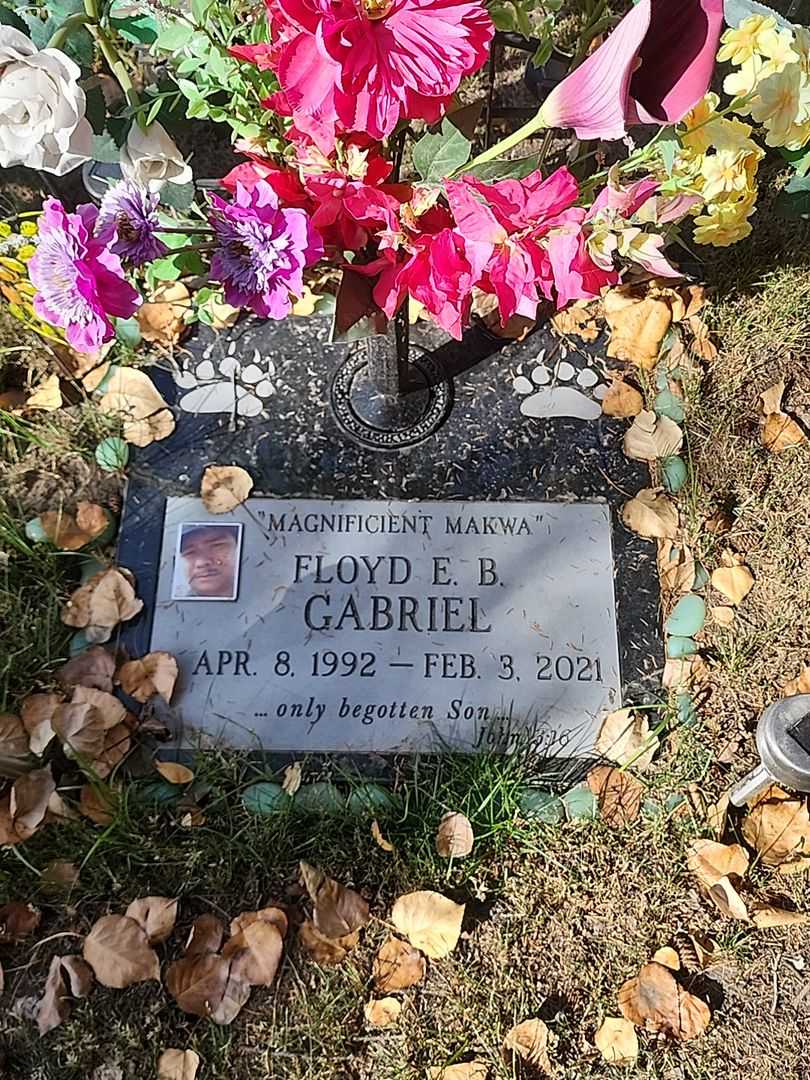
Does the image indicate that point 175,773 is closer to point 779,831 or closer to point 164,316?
point 164,316

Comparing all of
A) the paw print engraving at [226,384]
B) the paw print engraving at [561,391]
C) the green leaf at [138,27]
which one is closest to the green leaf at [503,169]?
the green leaf at [138,27]

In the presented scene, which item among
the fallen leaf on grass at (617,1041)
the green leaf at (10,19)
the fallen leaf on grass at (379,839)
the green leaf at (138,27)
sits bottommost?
the fallen leaf on grass at (617,1041)

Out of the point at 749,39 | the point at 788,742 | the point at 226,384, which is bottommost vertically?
the point at 788,742

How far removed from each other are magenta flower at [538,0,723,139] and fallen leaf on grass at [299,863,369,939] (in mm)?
1171

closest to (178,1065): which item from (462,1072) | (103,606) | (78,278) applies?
(462,1072)

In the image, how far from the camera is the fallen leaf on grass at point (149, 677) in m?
1.65

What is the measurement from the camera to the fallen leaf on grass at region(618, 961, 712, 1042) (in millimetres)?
1486

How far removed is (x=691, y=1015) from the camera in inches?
58.7

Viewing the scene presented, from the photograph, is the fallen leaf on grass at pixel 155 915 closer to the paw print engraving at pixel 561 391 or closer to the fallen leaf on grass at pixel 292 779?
the fallen leaf on grass at pixel 292 779

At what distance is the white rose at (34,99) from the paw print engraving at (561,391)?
3.27 feet

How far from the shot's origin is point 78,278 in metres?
1.06

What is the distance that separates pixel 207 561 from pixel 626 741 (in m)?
0.81

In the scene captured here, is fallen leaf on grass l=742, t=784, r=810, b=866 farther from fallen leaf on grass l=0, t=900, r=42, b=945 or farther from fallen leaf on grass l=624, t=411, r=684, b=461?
fallen leaf on grass l=0, t=900, r=42, b=945

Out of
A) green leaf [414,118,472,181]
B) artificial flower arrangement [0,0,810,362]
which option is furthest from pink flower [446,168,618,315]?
green leaf [414,118,472,181]
